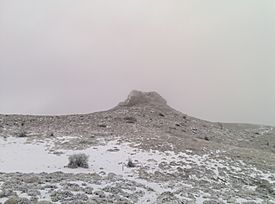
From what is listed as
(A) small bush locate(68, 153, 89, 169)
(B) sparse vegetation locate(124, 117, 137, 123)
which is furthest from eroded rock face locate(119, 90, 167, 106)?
(A) small bush locate(68, 153, 89, 169)

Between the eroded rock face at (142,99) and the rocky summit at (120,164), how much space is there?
430 inches

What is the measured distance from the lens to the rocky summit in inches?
695

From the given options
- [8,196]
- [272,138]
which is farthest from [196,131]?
[8,196]

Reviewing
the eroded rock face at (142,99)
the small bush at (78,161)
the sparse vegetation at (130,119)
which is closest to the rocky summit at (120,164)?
the small bush at (78,161)

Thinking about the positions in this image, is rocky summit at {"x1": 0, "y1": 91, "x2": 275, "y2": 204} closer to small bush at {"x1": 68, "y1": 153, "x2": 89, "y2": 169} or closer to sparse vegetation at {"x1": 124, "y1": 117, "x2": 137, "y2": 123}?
small bush at {"x1": 68, "y1": 153, "x2": 89, "y2": 169}

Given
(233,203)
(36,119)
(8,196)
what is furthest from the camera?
(36,119)

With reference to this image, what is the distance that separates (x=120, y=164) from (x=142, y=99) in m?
33.4

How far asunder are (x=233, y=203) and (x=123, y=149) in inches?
463

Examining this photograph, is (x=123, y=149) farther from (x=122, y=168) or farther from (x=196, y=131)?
(x=196, y=131)

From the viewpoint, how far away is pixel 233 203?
19797 millimetres

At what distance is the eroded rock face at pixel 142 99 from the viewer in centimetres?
5703

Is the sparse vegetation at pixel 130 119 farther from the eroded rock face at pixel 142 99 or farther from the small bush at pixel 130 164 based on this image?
the small bush at pixel 130 164

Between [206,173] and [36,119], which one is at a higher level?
[36,119]

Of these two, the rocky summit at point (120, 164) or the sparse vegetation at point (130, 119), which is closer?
the rocky summit at point (120, 164)
